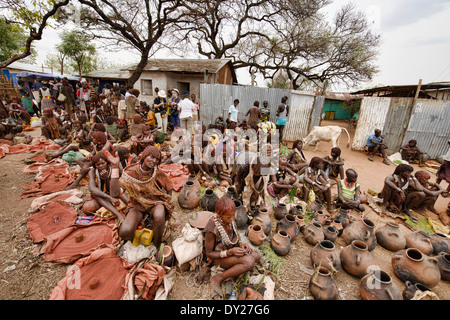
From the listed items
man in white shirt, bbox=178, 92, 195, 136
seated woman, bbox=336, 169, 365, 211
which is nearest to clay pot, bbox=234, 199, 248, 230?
seated woman, bbox=336, 169, 365, 211

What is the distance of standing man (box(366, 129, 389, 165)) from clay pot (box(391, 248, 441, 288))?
6483 mm

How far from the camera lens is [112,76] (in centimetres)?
1495

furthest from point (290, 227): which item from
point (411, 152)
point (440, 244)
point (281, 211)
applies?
point (411, 152)

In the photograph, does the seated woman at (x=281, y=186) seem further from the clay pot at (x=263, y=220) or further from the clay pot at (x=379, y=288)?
the clay pot at (x=379, y=288)

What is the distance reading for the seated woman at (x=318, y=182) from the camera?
14.5ft

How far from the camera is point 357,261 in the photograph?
2.69 metres

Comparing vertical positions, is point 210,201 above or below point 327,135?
below

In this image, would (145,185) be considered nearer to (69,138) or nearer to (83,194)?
(83,194)

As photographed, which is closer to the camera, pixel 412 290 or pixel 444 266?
pixel 412 290

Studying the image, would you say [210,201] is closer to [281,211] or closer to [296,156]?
[281,211]

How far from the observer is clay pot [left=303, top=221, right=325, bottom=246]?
128 inches

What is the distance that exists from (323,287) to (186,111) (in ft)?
24.0
